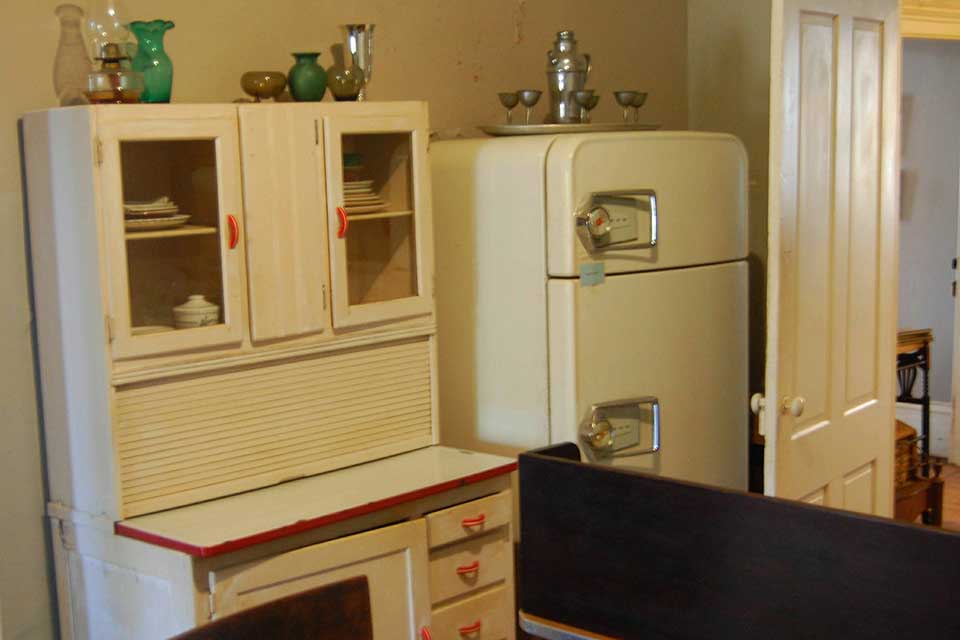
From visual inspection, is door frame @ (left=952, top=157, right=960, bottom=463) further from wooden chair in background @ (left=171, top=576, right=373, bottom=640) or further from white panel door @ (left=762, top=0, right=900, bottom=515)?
wooden chair in background @ (left=171, top=576, right=373, bottom=640)

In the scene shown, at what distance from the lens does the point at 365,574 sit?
2326 mm

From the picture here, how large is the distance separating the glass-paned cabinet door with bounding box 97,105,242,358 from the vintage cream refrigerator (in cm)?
74

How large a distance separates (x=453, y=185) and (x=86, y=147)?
1017mm

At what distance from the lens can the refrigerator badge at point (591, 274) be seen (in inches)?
108

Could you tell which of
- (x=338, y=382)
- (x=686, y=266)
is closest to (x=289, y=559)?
(x=338, y=382)

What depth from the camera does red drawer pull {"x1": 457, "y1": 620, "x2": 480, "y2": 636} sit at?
8.40ft

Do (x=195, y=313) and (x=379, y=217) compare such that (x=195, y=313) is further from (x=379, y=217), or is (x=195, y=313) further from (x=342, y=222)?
(x=379, y=217)

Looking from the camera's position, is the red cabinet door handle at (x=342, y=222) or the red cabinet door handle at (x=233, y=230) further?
the red cabinet door handle at (x=342, y=222)

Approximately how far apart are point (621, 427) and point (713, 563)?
1403 mm

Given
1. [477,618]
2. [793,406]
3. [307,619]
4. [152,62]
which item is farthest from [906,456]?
[307,619]

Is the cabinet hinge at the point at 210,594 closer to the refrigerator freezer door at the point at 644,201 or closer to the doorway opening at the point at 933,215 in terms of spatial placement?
the refrigerator freezer door at the point at 644,201

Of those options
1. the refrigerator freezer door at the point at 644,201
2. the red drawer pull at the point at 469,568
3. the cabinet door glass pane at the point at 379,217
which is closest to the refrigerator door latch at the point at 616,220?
the refrigerator freezer door at the point at 644,201

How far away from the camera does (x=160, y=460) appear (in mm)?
2293

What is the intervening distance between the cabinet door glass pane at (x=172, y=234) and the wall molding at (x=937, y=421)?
14.2 feet
